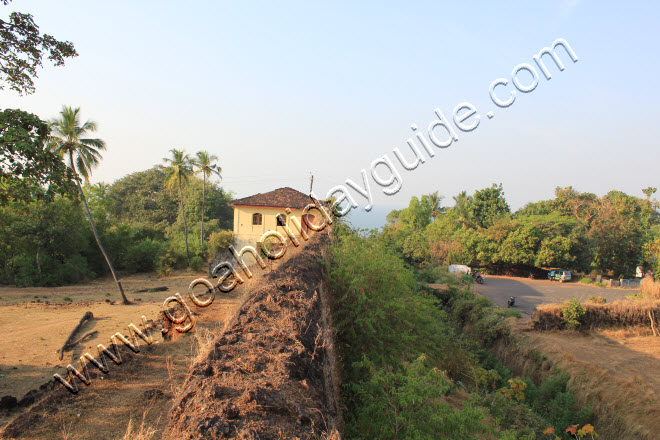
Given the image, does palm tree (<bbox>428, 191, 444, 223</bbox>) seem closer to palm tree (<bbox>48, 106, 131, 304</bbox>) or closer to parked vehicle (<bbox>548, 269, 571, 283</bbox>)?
parked vehicle (<bbox>548, 269, 571, 283</bbox>)

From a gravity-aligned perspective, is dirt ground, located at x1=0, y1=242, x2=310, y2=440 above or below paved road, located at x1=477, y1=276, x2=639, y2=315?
above

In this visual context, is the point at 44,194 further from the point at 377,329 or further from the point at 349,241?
the point at 377,329

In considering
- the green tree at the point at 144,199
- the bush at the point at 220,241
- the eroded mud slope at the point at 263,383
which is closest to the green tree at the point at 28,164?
the eroded mud slope at the point at 263,383

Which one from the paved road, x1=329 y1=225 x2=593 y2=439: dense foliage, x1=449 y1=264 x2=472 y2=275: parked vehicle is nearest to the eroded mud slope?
x1=329 y1=225 x2=593 y2=439: dense foliage

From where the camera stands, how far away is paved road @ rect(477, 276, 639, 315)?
71.6 feet

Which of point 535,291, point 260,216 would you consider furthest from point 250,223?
point 535,291

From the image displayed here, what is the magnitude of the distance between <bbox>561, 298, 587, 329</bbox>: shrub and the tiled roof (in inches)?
600

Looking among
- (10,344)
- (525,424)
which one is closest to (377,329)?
(525,424)

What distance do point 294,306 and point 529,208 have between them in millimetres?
51638

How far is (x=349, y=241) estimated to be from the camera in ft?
31.1

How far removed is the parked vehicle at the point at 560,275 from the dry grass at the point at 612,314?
1402cm

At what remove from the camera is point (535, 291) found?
25281 mm

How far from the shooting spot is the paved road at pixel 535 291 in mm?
21812

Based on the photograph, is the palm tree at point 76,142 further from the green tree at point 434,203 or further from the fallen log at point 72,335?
the green tree at point 434,203
